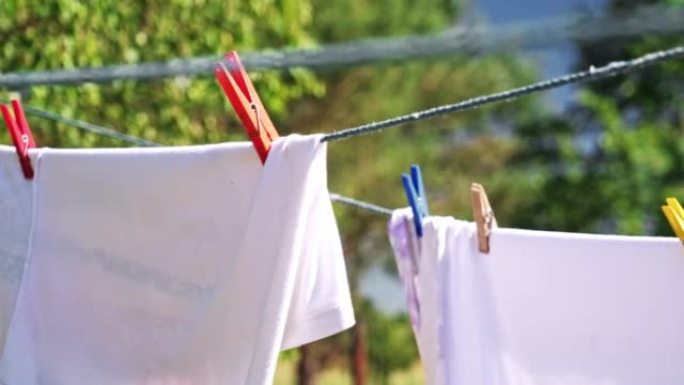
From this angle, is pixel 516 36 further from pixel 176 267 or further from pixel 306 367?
pixel 306 367

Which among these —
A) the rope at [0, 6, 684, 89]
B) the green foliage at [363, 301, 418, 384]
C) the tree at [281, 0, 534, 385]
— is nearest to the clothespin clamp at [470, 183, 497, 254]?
the rope at [0, 6, 684, 89]

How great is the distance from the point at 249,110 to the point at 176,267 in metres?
0.23

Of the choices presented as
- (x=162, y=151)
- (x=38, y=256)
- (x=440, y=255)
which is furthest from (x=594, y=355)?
(x=38, y=256)

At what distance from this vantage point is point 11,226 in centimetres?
203

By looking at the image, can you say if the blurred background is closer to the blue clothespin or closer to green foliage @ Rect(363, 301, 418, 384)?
green foliage @ Rect(363, 301, 418, 384)

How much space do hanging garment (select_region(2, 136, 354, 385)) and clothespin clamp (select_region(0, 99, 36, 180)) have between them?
0.03 meters

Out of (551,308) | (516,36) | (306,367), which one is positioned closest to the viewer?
(516,36)

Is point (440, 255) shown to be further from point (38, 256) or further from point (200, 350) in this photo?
point (38, 256)

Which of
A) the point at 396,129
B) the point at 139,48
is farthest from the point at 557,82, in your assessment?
the point at 396,129

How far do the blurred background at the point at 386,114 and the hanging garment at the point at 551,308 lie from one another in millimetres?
1979

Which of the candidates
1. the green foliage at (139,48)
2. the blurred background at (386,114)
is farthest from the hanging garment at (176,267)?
the blurred background at (386,114)

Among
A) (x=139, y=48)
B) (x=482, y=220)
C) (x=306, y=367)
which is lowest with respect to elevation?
(x=482, y=220)

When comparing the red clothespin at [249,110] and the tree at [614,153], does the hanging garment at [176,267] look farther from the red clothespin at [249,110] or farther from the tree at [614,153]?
the tree at [614,153]

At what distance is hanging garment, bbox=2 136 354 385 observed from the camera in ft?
5.59
